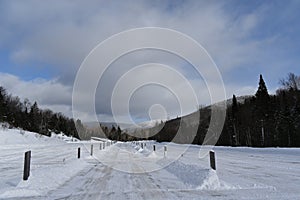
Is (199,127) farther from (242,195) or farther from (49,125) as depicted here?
(242,195)

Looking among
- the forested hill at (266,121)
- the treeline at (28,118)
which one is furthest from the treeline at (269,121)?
the treeline at (28,118)

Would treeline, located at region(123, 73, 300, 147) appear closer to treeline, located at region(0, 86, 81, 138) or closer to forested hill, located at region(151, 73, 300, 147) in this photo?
forested hill, located at region(151, 73, 300, 147)

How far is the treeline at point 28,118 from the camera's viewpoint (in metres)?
85.8

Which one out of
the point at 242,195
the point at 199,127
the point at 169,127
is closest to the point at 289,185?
the point at 242,195

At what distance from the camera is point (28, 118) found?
99.6 metres

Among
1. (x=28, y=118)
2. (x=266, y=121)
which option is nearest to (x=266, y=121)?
(x=266, y=121)

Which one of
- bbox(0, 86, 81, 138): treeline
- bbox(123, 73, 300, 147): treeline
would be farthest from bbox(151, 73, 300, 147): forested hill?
bbox(0, 86, 81, 138): treeline

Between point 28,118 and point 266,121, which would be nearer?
point 266,121

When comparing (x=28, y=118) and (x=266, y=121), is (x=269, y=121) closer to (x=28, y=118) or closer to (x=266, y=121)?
(x=266, y=121)

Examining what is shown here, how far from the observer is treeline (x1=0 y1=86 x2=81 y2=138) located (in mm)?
85750

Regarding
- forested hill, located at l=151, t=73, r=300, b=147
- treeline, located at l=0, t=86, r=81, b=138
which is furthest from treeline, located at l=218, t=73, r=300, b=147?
treeline, located at l=0, t=86, r=81, b=138

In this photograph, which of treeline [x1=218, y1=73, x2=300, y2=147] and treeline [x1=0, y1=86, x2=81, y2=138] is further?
treeline [x1=0, y1=86, x2=81, y2=138]

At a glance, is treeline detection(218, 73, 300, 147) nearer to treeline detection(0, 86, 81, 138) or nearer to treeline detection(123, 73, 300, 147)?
treeline detection(123, 73, 300, 147)

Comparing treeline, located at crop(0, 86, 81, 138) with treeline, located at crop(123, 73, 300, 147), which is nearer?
treeline, located at crop(123, 73, 300, 147)
